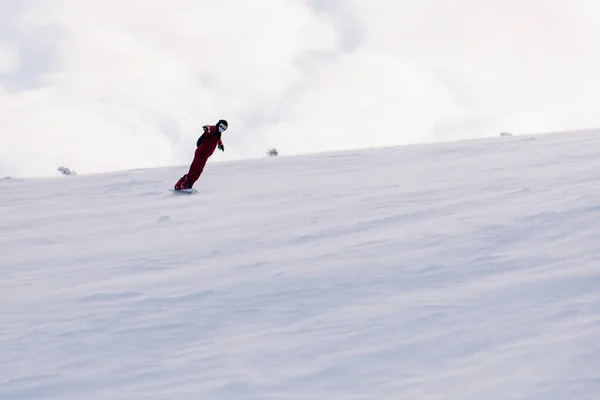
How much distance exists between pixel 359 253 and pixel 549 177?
13.7ft

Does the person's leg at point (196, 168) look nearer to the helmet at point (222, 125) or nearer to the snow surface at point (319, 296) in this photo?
the helmet at point (222, 125)

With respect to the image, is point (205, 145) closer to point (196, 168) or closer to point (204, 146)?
point (204, 146)

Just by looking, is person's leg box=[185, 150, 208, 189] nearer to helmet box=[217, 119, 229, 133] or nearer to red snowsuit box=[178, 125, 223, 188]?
red snowsuit box=[178, 125, 223, 188]

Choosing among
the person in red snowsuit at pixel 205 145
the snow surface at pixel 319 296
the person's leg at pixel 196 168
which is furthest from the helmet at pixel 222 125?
the snow surface at pixel 319 296

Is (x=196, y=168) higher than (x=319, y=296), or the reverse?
(x=196, y=168)

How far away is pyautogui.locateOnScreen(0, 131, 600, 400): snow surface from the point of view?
4.27m

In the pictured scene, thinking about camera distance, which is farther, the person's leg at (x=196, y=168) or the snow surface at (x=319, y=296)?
the person's leg at (x=196, y=168)

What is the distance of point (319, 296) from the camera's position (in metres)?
5.60

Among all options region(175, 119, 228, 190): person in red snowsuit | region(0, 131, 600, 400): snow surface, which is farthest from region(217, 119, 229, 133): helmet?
region(0, 131, 600, 400): snow surface

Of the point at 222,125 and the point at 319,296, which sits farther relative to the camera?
the point at 222,125

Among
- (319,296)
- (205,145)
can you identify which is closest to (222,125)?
(205,145)

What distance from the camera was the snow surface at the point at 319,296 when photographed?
4.27 m

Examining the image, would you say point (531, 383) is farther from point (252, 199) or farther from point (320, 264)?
point (252, 199)

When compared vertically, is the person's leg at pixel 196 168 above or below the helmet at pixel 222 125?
below
